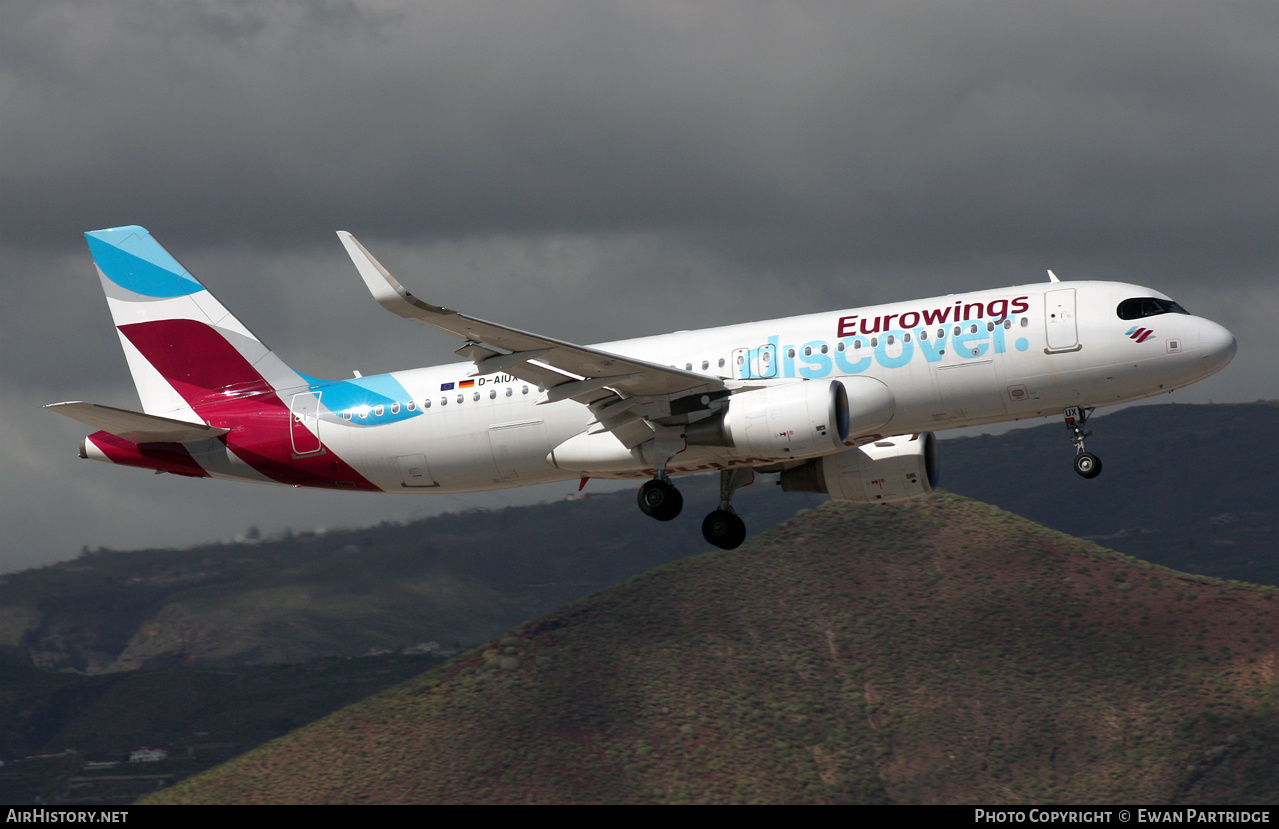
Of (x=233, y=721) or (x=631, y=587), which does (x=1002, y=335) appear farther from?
(x=233, y=721)

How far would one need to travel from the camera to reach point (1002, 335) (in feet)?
133

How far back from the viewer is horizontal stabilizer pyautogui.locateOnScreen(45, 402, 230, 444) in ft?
140

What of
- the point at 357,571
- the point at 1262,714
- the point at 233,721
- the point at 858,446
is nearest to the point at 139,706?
the point at 233,721

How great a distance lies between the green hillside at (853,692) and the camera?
117000 millimetres

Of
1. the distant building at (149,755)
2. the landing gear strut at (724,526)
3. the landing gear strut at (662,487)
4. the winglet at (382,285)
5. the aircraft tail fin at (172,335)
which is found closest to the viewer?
the winglet at (382,285)

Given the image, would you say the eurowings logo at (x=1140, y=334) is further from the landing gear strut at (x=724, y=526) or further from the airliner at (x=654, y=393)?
the landing gear strut at (x=724, y=526)

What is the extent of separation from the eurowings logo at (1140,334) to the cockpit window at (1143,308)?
400mm

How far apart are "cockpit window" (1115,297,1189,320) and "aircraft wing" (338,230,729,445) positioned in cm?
1097

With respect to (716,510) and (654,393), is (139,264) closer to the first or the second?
(654,393)

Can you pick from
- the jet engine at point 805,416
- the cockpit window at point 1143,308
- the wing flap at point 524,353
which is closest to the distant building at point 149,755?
the wing flap at point 524,353

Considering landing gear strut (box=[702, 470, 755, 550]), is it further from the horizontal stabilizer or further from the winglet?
the horizontal stabilizer

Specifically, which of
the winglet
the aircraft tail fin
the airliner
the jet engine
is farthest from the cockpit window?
the aircraft tail fin

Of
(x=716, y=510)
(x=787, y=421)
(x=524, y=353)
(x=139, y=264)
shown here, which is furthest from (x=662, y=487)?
(x=139, y=264)

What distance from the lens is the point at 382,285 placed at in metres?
35.4
